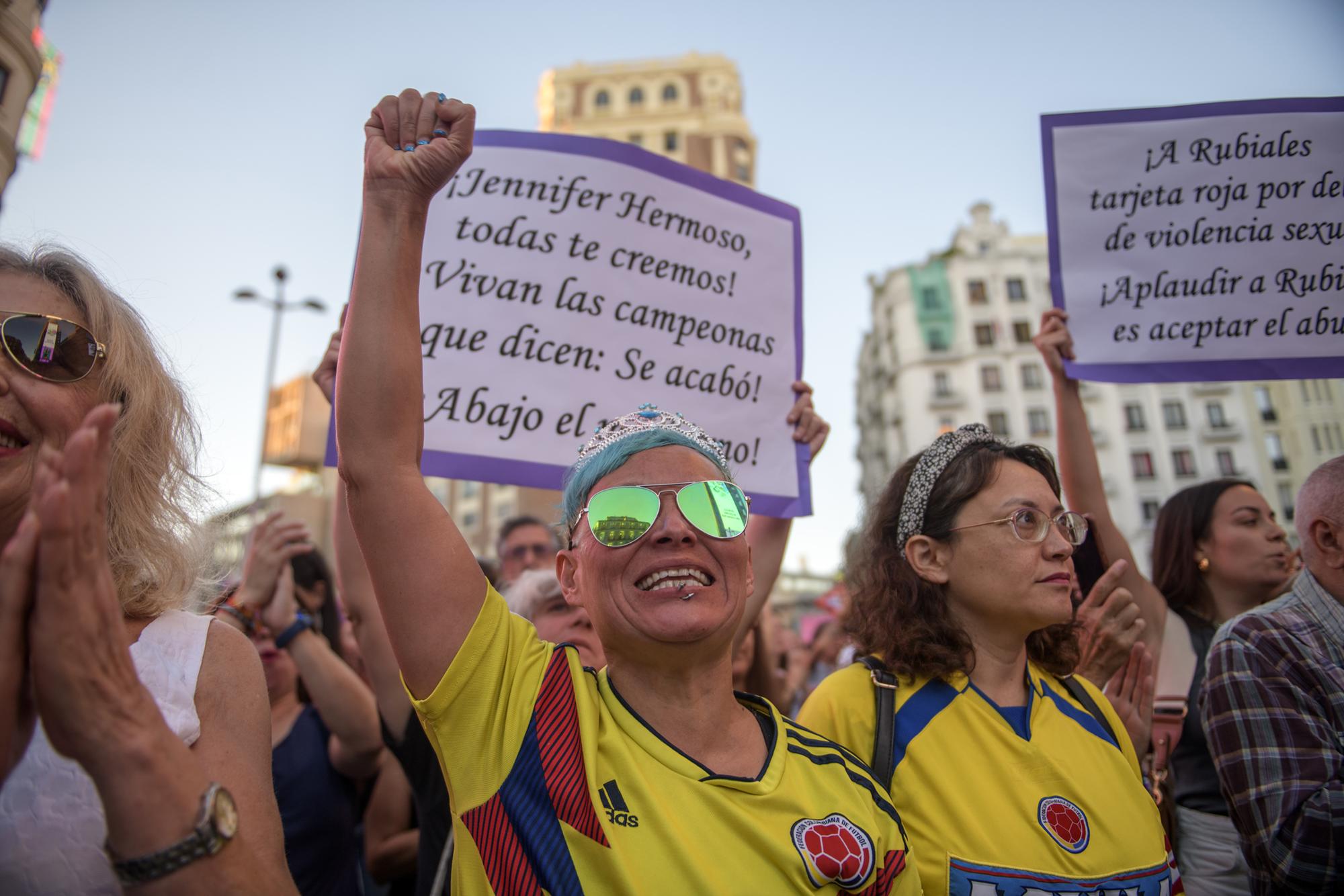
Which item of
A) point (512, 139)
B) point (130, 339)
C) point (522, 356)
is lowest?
point (130, 339)

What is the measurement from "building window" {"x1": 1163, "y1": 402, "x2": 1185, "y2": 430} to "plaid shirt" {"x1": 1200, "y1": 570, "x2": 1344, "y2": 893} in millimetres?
56004

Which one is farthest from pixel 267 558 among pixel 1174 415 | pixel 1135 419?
pixel 1174 415

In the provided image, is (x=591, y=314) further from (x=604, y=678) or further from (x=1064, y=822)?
(x=1064, y=822)

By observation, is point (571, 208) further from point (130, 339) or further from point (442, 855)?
point (442, 855)

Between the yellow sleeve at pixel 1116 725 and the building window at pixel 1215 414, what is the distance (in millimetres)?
57493

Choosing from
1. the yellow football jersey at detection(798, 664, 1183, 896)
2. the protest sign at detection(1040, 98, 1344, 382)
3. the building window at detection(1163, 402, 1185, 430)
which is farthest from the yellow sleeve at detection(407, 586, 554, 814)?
the building window at detection(1163, 402, 1185, 430)

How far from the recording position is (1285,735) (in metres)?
2.46

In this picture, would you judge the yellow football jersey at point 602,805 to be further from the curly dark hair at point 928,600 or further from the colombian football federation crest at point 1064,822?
the curly dark hair at point 928,600

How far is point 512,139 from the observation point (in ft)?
11.2

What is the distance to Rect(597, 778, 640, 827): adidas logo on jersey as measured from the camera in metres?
1.73

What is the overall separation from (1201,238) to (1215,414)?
56719 millimetres

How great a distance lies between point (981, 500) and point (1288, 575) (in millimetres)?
2047

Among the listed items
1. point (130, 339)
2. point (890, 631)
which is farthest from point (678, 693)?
point (130, 339)

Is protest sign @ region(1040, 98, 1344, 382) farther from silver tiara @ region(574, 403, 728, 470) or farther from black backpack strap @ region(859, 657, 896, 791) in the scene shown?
silver tiara @ region(574, 403, 728, 470)
